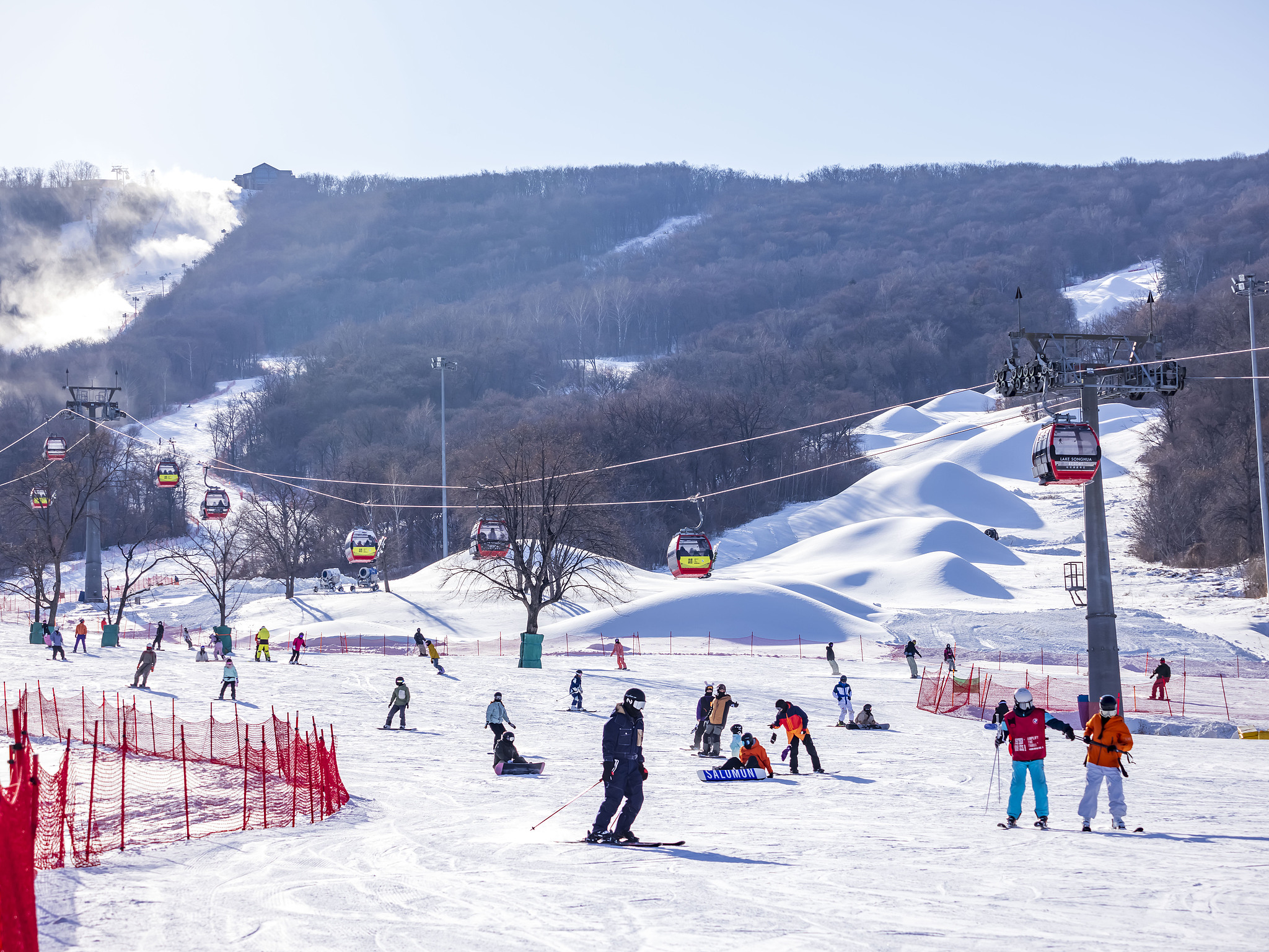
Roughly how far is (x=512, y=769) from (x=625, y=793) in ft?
23.5

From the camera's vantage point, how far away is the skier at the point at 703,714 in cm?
2109

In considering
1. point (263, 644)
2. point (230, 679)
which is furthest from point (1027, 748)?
point (263, 644)

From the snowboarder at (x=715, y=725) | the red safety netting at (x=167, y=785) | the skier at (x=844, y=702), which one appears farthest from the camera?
the skier at (x=844, y=702)

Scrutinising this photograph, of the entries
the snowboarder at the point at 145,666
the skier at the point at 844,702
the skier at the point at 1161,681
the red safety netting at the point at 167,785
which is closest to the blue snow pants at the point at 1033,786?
the red safety netting at the point at 167,785

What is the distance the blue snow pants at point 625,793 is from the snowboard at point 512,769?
6.99m

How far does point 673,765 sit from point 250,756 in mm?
6836

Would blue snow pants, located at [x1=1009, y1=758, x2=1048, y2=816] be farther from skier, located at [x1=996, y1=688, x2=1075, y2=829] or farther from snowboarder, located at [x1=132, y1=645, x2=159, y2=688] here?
snowboarder, located at [x1=132, y1=645, x2=159, y2=688]

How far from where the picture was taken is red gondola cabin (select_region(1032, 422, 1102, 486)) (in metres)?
26.0

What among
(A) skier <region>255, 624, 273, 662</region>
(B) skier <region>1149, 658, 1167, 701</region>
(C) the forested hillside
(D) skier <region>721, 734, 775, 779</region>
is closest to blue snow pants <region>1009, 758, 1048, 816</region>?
(D) skier <region>721, 734, 775, 779</region>

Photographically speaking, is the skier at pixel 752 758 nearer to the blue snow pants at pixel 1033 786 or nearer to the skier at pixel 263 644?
the blue snow pants at pixel 1033 786

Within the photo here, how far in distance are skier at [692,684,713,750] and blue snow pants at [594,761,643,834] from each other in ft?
30.4

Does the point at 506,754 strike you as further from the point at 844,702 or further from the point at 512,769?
the point at 844,702

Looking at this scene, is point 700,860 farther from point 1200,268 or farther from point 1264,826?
point 1200,268

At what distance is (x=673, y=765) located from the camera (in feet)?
65.0
